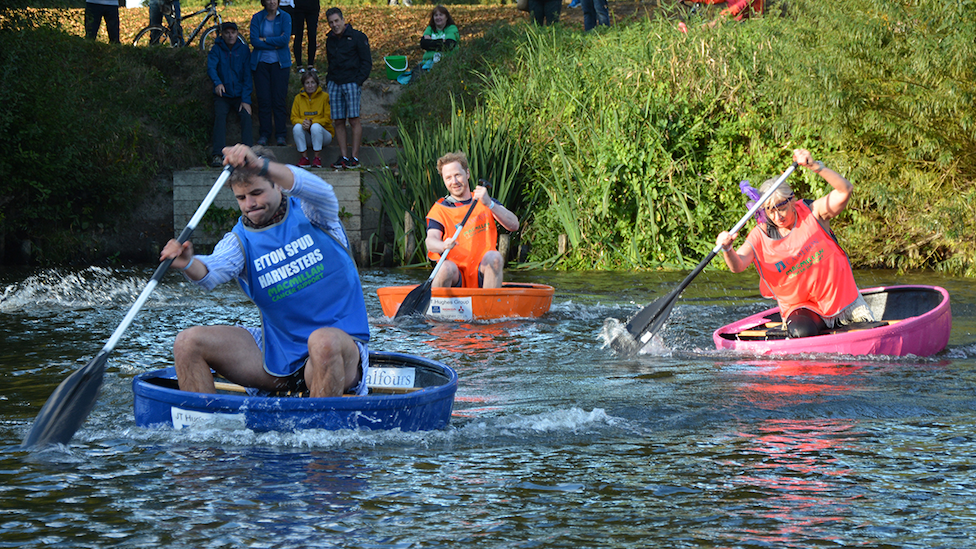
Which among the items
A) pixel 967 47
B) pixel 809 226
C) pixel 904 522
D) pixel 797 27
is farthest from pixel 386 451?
pixel 797 27

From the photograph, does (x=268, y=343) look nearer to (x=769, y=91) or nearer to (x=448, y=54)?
(x=769, y=91)

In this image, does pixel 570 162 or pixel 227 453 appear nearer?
pixel 227 453

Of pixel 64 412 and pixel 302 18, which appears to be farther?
pixel 302 18

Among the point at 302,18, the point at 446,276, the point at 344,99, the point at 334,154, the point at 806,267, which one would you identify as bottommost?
the point at 446,276

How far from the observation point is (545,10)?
16859mm

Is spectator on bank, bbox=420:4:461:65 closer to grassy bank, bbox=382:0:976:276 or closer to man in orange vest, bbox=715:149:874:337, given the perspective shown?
grassy bank, bbox=382:0:976:276

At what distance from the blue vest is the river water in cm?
41

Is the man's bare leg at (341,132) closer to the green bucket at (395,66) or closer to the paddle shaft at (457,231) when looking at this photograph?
the green bucket at (395,66)

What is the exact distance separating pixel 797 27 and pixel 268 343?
336 inches

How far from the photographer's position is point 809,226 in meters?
6.50

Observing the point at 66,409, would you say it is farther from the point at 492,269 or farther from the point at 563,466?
the point at 492,269

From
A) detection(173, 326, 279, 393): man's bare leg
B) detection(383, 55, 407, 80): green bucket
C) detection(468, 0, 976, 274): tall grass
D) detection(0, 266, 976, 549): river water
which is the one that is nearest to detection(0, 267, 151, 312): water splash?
detection(0, 266, 976, 549): river water

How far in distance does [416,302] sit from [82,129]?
7796 mm

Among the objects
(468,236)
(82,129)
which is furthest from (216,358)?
(82,129)
